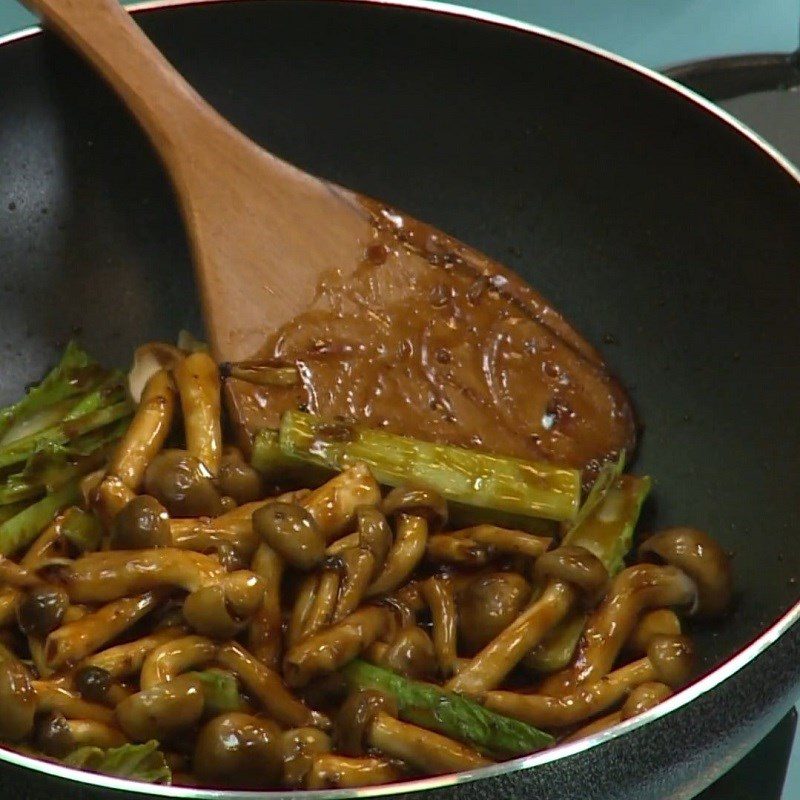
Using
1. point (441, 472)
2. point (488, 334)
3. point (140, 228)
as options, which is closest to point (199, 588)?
point (441, 472)

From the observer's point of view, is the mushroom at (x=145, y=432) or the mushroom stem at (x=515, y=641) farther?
the mushroom at (x=145, y=432)

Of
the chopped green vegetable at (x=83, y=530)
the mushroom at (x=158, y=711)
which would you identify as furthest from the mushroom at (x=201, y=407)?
the mushroom at (x=158, y=711)

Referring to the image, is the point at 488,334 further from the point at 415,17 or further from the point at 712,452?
the point at 415,17

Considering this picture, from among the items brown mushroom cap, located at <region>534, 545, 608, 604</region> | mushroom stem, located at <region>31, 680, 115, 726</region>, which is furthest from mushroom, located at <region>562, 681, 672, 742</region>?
mushroom stem, located at <region>31, 680, 115, 726</region>

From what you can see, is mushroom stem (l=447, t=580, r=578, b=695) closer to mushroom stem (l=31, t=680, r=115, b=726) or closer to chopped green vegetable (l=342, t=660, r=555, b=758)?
chopped green vegetable (l=342, t=660, r=555, b=758)

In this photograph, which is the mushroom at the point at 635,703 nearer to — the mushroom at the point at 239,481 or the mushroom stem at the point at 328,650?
the mushroom stem at the point at 328,650

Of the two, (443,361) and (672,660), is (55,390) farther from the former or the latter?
(672,660)
